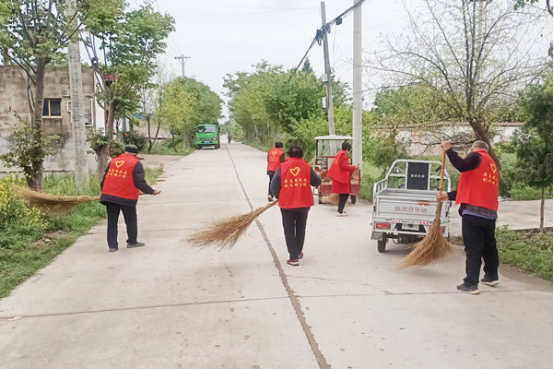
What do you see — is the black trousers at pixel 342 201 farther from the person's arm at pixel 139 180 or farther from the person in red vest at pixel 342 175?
the person's arm at pixel 139 180

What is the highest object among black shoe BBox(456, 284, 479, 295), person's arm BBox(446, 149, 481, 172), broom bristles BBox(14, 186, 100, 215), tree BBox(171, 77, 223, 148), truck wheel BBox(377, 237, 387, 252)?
tree BBox(171, 77, 223, 148)

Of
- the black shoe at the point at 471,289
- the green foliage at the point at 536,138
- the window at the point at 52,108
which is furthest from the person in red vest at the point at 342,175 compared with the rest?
the window at the point at 52,108

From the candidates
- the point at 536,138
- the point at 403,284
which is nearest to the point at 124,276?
the point at 403,284

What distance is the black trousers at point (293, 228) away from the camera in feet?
21.5

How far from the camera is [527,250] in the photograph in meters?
7.07

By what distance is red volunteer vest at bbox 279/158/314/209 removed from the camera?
21.5 ft

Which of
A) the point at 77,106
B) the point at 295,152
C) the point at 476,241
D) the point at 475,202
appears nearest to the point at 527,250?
the point at 476,241

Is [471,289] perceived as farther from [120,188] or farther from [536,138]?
[120,188]

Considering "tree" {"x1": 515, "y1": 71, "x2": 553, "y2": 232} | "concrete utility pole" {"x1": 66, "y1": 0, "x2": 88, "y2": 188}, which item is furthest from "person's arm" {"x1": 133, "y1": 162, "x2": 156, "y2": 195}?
"tree" {"x1": 515, "y1": 71, "x2": 553, "y2": 232}

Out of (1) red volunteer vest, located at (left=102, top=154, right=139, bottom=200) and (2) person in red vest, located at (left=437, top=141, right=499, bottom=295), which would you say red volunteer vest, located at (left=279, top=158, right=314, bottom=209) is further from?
(1) red volunteer vest, located at (left=102, top=154, right=139, bottom=200)

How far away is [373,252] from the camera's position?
7367 millimetres

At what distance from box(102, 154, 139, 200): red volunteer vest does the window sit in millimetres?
13581

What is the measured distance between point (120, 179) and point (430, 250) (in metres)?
4.37

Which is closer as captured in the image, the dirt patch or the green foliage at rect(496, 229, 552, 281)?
the green foliage at rect(496, 229, 552, 281)
